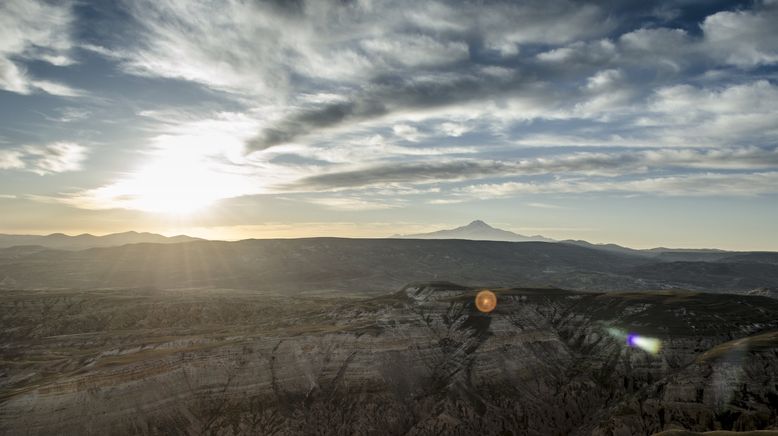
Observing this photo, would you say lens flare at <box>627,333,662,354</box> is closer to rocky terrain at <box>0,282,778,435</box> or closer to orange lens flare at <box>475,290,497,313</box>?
rocky terrain at <box>0,282,778,435</box>

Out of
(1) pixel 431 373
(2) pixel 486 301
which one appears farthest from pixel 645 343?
(1) pixel 431 373

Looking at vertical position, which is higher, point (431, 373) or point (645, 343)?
point (645, 343)

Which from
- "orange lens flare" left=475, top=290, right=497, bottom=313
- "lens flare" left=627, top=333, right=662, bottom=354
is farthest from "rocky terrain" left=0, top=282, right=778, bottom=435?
"orange lens flare" left=475, top=290, right=497, bottom=313

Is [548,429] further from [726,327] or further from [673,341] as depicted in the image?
[726,327]

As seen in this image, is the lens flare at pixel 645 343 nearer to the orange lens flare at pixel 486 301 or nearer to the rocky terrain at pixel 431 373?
the rocky terrain at pixel 431 373

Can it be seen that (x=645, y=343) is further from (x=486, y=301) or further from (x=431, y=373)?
(x=431, y=373)

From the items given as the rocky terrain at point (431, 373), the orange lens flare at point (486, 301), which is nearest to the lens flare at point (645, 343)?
the rocky terrain at point (431, 373)
